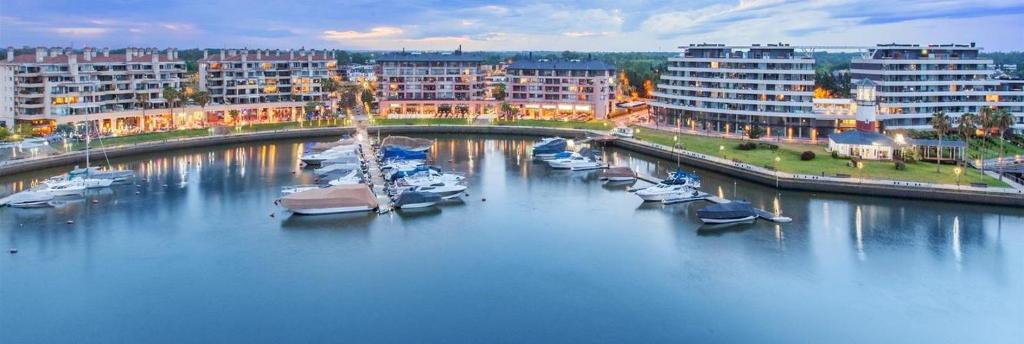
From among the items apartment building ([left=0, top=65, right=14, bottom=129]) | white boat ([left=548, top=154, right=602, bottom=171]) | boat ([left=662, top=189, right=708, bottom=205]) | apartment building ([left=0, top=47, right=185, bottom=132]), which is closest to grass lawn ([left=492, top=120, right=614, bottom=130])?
white boat ([left=548, top=154, right=602, bottom=171])

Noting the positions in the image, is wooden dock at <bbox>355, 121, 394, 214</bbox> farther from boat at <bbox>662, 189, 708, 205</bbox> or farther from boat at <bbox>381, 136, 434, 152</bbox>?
boat at <bbox>662, 189, 708, 205</bbox>

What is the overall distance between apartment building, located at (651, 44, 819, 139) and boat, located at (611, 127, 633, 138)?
603 centimetres

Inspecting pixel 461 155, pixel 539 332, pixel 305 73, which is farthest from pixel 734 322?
pixel 305 73

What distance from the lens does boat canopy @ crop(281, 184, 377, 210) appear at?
3600cm

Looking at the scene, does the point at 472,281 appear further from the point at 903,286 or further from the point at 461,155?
the point at 461,155

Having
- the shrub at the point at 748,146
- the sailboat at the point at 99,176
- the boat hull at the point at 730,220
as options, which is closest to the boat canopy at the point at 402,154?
the sailboat at the point at 99,176

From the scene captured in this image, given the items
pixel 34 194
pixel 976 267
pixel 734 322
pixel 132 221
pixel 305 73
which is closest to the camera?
pixel 734 322

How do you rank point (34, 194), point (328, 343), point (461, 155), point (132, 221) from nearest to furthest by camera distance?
point (328, 343)
point (132, 221)
point (34, 194)
point (461, 155)

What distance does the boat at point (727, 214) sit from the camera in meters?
35.1

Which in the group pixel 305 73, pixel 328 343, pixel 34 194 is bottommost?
pixel 328 343

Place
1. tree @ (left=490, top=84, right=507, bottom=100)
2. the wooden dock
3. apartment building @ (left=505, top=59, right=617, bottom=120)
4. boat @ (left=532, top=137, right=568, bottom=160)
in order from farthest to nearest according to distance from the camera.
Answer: tree @ (left=490, top=84, right=507, bottom=100), apartment building @ (left=505, top=59, right=617, bottom=120), boat @ (left=532, top=137, right=568, bottom=160), the wooden dock

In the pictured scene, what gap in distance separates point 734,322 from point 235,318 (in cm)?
1368

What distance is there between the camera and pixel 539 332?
2298 cm

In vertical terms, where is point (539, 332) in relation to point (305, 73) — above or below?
→ below
